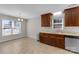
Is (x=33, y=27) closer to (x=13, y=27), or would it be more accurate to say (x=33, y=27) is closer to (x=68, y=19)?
(x=13, y=27)

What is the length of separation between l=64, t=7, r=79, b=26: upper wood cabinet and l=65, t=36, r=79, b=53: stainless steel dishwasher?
556mm

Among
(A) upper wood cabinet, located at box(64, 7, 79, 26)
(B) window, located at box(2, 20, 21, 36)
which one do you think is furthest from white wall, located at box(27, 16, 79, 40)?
(A) upper wood cabinet, located at box(64, 7, 79, 26)

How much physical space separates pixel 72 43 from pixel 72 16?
3.33 ft

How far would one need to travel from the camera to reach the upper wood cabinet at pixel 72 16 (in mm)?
3382

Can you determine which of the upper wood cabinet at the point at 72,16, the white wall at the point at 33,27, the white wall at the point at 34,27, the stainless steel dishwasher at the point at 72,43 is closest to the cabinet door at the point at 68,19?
the upper wood cabinet at the point at 72,16

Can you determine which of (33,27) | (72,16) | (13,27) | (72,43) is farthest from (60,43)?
(13,27)

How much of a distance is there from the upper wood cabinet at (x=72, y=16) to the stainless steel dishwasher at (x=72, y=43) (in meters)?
0.56

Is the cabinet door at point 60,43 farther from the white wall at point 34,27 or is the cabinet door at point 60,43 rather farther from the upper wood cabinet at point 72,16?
the white wall at point 34,27

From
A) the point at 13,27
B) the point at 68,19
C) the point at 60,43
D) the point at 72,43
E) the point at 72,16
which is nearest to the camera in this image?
the point at 13,27

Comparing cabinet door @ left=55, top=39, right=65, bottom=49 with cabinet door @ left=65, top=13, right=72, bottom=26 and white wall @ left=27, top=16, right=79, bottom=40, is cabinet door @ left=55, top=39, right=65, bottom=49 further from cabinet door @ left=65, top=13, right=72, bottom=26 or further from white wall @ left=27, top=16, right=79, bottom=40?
white wall @ left=27, top=16, right=79, bottom=40

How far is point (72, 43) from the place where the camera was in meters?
3.39

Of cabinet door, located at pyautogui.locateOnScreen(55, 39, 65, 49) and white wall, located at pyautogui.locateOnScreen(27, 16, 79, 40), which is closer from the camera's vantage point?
white wall, located at pyautogui.locateOnScreen(27, 16, 79, 40)

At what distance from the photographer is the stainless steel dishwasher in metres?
3.24

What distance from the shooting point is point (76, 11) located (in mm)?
3379
